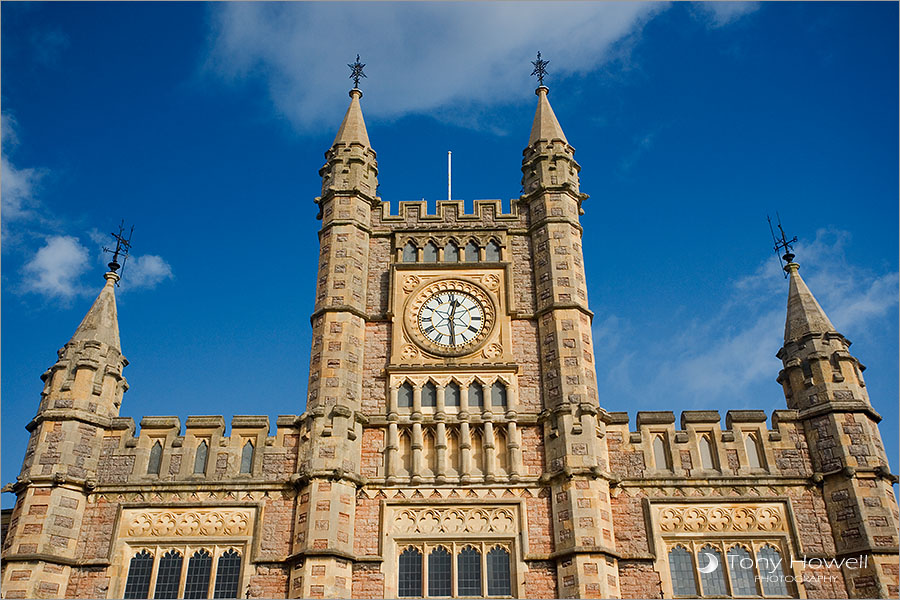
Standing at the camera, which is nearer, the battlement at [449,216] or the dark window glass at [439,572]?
the dark window glass at [439,572]

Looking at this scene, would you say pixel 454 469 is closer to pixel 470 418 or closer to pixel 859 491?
pixel 470 418

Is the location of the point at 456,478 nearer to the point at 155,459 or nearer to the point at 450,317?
the point at 450,317

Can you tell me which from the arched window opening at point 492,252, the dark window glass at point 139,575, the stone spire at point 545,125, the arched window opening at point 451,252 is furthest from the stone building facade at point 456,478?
the stone spire at point 545,125

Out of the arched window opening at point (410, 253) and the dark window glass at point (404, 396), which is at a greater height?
the arched window opening at point (410, 253)

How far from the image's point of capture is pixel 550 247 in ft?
90.0

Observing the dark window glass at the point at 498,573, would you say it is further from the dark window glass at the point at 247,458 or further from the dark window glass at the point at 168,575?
the dark window glass at the point at 168,575

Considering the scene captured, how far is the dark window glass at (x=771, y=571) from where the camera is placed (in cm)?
2148

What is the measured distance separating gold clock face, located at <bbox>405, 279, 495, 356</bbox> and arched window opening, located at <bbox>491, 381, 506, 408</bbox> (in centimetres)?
139

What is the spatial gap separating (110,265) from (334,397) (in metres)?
9.09

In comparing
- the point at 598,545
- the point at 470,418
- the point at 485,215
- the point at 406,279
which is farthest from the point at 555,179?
the point at 598,545

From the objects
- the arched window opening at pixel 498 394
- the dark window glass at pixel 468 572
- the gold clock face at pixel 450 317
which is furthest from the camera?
the gold clock face at pixel 450 317

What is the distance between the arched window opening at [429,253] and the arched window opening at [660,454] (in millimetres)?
8933

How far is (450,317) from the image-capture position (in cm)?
2672

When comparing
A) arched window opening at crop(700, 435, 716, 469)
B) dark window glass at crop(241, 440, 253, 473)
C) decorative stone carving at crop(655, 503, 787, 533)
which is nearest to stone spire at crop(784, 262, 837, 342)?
arched window opening at crop(700, 435, 716, 469)
